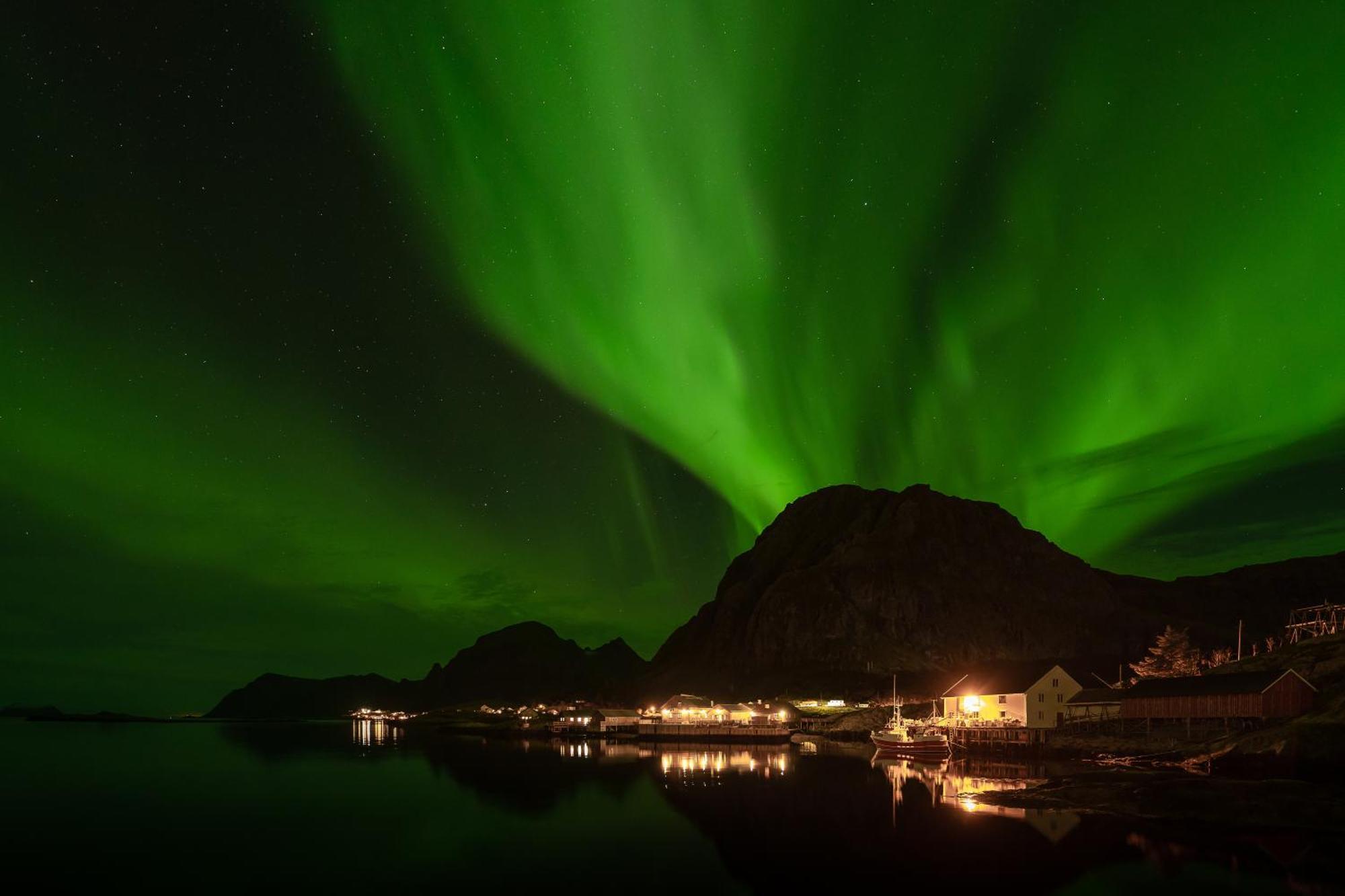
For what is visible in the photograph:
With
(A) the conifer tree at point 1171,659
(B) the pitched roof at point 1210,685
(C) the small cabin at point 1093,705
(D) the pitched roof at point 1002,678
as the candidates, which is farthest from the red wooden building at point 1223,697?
(A) the conifer tree at point 1171,659

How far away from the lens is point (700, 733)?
16075cm

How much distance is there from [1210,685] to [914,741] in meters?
34.4

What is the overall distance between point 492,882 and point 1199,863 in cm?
3176

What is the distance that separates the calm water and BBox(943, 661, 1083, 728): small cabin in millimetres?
22068

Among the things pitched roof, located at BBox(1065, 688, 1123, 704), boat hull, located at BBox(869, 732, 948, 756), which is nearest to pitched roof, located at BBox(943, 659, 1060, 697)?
pitched roof, located at BBox(1065, 688, 1123, 704)

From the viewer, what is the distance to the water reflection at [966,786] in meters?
51.0

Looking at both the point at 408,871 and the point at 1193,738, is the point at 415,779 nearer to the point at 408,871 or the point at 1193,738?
the point at 408,871

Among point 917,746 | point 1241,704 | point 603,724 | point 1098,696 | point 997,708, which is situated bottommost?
point 603,724

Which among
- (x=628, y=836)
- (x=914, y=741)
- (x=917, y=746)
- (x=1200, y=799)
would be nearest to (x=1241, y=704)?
(x=1200, y=799)

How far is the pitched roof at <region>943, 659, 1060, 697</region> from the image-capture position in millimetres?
111500

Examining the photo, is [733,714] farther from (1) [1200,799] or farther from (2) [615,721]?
(1) [1200,799]

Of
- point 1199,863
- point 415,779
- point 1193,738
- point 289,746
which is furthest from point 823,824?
point 289,746

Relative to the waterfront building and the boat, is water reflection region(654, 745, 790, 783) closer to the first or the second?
the boat

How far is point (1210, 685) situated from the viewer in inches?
3123
